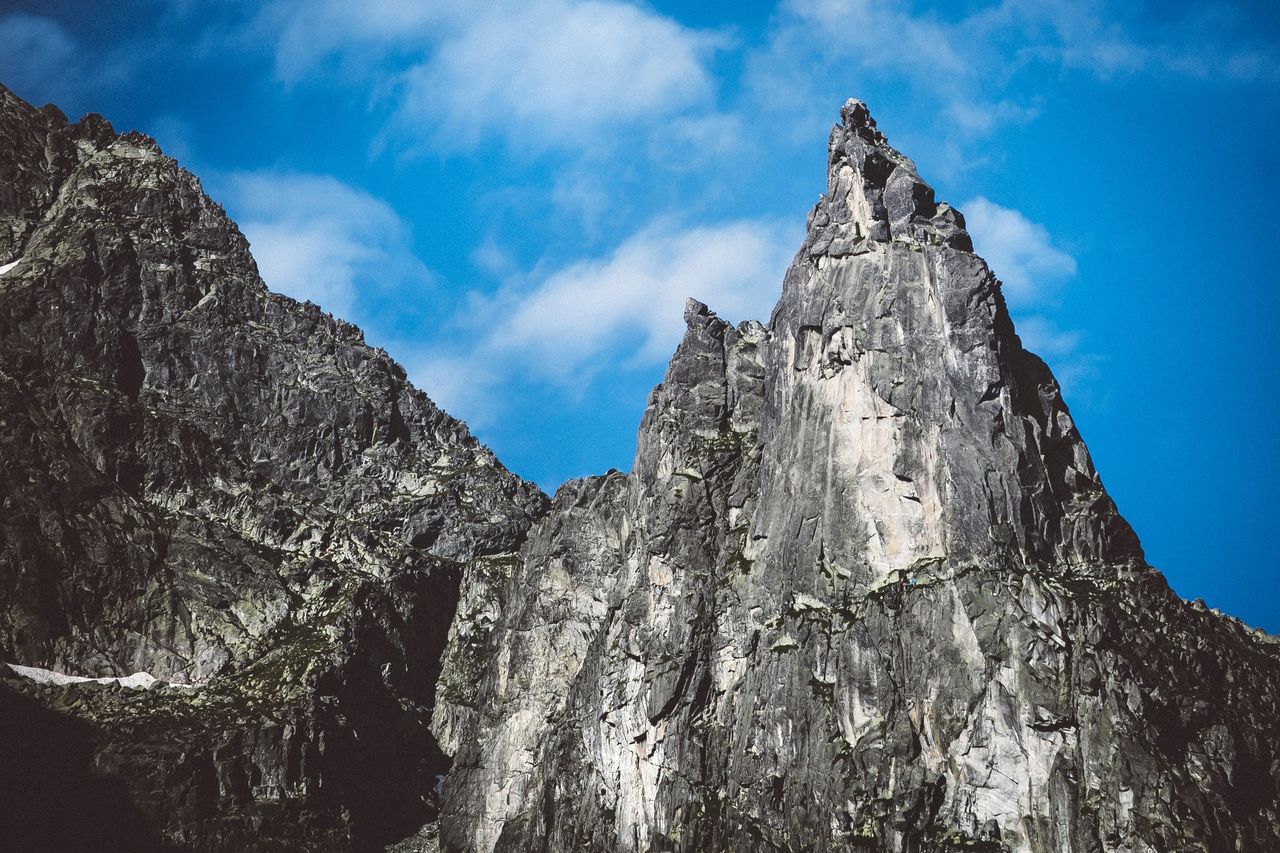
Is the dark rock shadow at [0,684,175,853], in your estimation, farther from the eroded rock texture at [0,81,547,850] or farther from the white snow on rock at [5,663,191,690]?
the white snow on rock at [5,663,191,690]

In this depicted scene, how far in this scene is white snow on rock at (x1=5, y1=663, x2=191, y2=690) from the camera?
16038 centimetres

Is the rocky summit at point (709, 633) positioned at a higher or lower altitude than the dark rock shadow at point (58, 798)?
higher

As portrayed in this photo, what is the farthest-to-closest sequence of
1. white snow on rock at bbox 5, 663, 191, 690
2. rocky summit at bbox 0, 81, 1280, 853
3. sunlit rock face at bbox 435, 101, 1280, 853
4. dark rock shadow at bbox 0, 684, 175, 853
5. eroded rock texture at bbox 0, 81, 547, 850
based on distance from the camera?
white snow on rock at bbox 5, 663, 191, 690 → eroded rock texture at bbox 0, 81, 547, 850 → dark rock shadow at bbox 0, 684, 175, 853 → rocky summit at bbox 0, 81, 1280, 853 → sunlit rock face at bbox 435, 101, 1280, 853

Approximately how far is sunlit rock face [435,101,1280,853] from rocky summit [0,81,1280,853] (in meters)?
0.36

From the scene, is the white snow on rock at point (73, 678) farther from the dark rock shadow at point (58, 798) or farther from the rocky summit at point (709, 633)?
the dark rock shadow at point (58, 798)

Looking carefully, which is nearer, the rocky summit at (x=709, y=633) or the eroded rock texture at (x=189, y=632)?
the rocky summit at (x=709, y=633)

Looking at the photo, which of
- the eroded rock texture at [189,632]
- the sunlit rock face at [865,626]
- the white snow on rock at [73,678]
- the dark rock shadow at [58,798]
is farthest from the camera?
the white snow on rock at [73,678]

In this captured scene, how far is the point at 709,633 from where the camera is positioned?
145 meters

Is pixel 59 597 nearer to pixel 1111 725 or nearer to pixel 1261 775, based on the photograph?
pixel 1111 725

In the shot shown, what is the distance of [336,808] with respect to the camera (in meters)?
157

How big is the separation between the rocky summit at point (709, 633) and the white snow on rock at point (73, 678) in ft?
1.84

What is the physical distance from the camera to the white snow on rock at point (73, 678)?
526 feet

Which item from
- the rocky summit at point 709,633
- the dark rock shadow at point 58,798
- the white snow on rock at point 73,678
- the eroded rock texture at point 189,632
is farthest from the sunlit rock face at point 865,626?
the white snow on rock at point 73,678

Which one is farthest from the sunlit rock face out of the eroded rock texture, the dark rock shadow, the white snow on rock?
the white snow on rock
